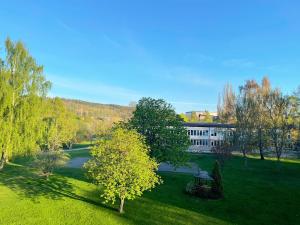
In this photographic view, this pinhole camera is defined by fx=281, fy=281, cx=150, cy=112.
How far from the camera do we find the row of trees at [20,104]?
3453cm

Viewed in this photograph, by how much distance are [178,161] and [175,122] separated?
5539 mm

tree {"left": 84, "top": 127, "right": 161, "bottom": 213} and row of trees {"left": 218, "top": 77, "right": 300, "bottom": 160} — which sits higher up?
row of trees {"left": 218, "top": 77, "right": 300, "bottom": 160}

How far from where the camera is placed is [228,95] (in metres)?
96.2

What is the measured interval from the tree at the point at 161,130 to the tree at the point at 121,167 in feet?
40.7

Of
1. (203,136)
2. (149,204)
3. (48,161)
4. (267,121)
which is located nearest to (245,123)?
(267,121)

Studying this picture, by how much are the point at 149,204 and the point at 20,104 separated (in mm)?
22042

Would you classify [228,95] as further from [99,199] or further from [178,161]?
[99,199]

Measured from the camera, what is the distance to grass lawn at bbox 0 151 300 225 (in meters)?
21.3

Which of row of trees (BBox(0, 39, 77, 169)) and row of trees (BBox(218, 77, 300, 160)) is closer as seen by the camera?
row of trees (BBox(0, 39, 77, 169))

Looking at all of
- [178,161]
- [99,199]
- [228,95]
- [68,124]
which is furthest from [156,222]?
[228,95]

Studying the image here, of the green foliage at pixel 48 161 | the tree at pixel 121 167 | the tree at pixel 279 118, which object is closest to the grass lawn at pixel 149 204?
the green foliage at pixel 48 161

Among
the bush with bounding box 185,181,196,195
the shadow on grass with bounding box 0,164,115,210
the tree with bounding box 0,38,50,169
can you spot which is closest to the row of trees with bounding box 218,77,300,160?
the bush with bounding box 185,181,196,195

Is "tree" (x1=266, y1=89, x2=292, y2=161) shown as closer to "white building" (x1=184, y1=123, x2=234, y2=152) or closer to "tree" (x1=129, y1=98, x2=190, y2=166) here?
"tree" (x1=129, y1=98, x2=190, y2=166)

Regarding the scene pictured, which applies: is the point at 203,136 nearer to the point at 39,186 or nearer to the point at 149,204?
the point at 149,204
